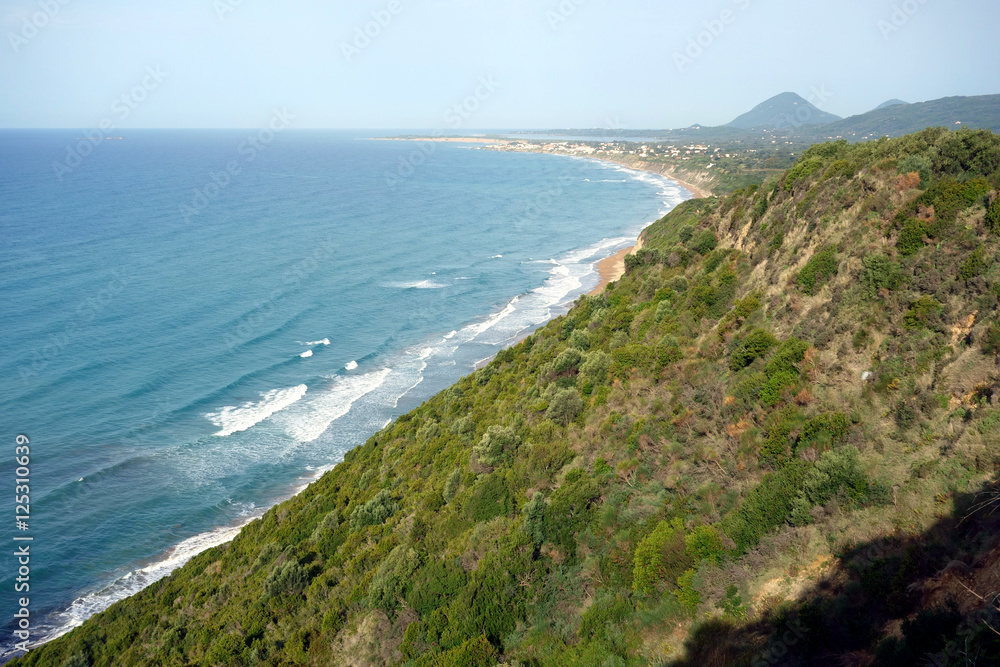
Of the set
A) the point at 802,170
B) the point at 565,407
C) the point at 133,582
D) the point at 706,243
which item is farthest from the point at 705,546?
the point at 133,582

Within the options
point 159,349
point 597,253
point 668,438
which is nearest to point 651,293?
point 668,438

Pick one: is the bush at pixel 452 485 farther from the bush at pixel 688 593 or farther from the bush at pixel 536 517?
the bush at pixel 688 593

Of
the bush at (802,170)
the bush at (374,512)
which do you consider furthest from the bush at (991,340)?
the bush at (374,512)

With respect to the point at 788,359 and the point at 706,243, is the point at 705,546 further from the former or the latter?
the point at 706,243

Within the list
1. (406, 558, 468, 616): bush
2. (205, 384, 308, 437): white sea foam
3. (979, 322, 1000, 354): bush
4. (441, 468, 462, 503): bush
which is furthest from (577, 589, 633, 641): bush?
(205, 384, 308, 437): white sea foam

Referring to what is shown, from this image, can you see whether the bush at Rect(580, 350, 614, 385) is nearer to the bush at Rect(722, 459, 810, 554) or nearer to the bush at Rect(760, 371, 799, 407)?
the bush at Rect(760, 371, 799, 407)

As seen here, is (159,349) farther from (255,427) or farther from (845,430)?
(845,430)

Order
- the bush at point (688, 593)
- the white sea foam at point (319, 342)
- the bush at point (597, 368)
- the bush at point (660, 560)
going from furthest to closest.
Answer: the white sea foam at point (319, 342), the bush at point (597, 368), the bush at point (660, 560), the bush at point (688, 593)

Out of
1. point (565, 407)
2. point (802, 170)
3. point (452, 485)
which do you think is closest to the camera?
point (452, 485)
